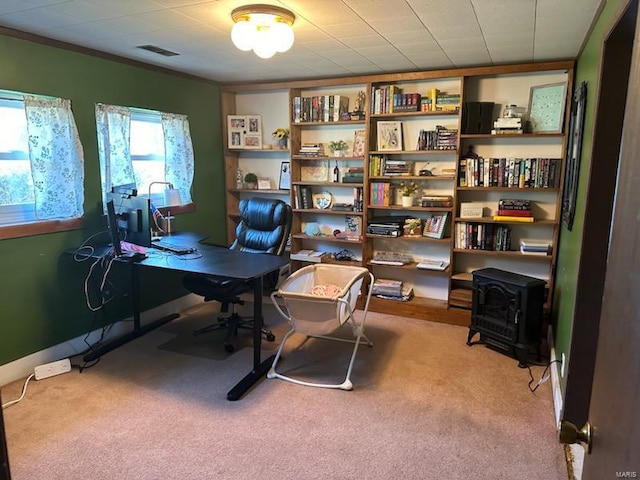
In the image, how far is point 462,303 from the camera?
3979 millimetres

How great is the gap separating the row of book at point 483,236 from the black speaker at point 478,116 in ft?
2.69

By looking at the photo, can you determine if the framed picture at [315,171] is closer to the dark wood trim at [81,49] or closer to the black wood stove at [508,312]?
the dark wood trim at [81,49]

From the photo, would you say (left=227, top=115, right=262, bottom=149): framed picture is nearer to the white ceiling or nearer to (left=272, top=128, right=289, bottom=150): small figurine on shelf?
(left=272, top=128, right=289, bottom=150): small figurine on shelf

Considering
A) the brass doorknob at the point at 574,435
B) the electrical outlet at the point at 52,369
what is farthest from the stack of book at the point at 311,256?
the brass doorknob at the point at 574,435

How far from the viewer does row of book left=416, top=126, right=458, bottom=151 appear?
388 centimetres

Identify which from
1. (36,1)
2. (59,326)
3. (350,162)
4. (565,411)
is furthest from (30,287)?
(565,411)

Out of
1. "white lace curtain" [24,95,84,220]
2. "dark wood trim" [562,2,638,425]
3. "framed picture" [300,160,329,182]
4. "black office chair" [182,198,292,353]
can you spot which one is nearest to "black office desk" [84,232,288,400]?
"black office chair" [182,198,292,353]

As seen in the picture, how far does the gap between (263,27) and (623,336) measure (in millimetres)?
2275

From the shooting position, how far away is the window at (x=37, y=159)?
2.82 m

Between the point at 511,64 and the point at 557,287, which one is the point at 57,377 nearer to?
the point at 557,287

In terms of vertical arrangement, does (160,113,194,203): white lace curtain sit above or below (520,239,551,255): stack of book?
above

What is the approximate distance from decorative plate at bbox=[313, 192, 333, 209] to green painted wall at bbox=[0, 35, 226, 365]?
1403mm

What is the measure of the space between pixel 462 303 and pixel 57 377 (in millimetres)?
3226

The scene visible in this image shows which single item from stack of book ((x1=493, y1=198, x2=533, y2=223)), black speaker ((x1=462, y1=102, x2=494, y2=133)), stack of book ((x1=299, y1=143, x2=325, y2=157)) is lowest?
stack of book ((x1=493, y1=198, x2=533, y2=223))
